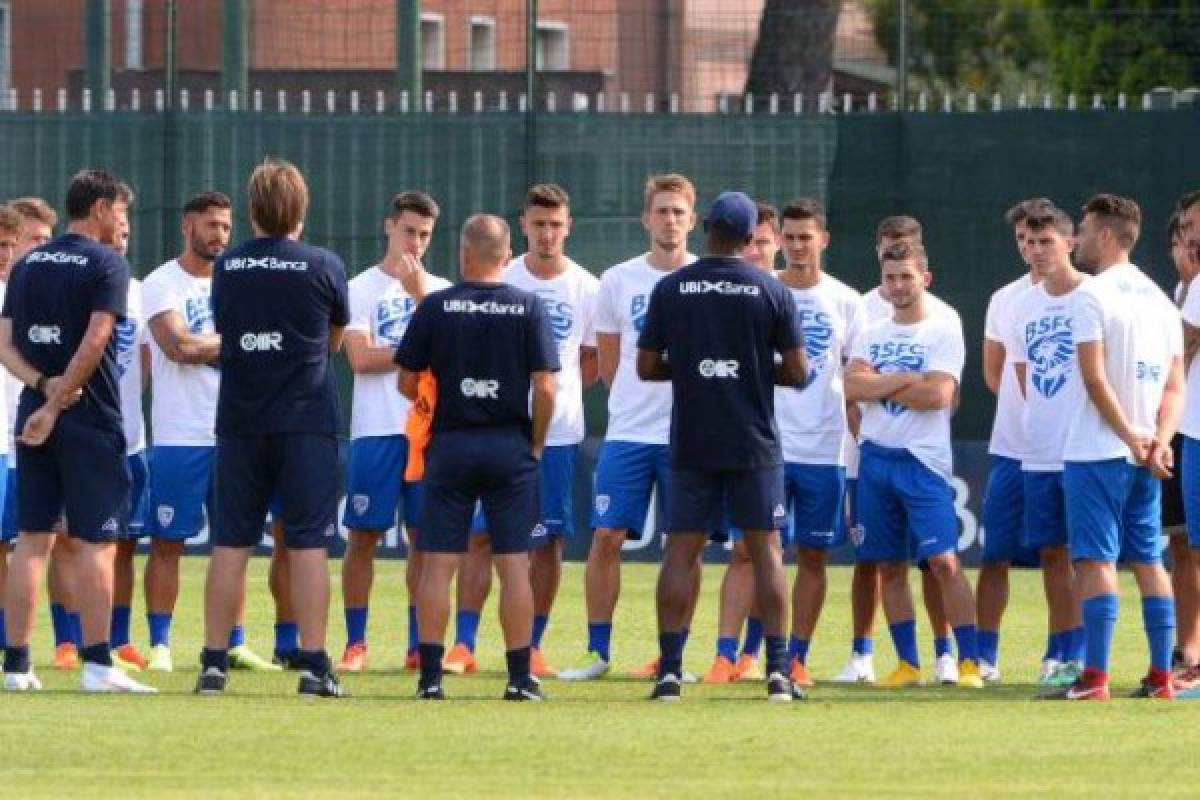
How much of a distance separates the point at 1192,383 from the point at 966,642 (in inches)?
61.6

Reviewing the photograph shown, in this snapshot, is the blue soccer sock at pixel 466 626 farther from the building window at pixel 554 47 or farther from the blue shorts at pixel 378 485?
the building window at pixel 554 47

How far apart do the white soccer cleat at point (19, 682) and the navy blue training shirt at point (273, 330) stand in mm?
1369

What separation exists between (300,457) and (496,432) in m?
0.81

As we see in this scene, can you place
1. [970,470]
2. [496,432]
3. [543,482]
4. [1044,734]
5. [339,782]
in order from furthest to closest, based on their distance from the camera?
1. [970,470]
2. [543,482]
3. [496,432]
4. [1044,734]
5. [339,782]

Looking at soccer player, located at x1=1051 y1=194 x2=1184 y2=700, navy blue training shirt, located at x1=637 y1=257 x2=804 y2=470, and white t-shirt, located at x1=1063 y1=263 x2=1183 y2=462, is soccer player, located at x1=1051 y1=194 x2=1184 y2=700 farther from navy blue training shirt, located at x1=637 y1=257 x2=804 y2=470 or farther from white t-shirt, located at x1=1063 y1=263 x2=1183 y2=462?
navy blue training shirt, located at x1=637 y1=257 x2=804 y2=470

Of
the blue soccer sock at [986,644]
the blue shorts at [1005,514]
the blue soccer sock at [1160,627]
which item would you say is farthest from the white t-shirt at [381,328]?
the blue soccer sock at [1160,627]

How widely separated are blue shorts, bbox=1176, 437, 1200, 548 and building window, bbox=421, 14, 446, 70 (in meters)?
10.2

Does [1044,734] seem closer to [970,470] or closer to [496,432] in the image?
[496,432]

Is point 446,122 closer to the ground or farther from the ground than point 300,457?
farther from the ground

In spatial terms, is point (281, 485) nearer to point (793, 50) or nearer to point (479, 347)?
point (479, 347)

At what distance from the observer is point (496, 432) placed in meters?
12.3

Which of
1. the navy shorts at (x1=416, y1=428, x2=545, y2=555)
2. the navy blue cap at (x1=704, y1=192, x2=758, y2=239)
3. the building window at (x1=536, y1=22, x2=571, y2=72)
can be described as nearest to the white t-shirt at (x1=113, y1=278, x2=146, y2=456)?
the navy shorts at (x1=416, y1=428, x2=545, y2=555)

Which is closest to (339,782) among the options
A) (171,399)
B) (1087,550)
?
(1087,550)

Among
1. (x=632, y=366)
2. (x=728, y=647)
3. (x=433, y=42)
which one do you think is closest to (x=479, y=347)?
(x=632, y=366)
